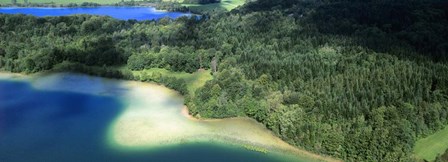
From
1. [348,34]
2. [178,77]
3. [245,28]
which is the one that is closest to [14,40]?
[178,77]

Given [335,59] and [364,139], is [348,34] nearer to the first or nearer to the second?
[335,59]

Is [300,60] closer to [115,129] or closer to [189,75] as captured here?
[189,75]

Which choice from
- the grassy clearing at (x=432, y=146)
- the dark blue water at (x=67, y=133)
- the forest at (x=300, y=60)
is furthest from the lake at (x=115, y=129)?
the grassy clearing at (x=432, y=146)

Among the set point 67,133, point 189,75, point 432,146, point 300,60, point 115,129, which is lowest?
point 67,133

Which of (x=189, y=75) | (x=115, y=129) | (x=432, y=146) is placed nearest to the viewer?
(x=432, y=146)

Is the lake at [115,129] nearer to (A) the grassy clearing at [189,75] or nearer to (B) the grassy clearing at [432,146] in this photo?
(A) the grassy clearing at [189,75]

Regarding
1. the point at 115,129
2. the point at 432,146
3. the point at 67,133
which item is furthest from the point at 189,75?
the point at 432,146
